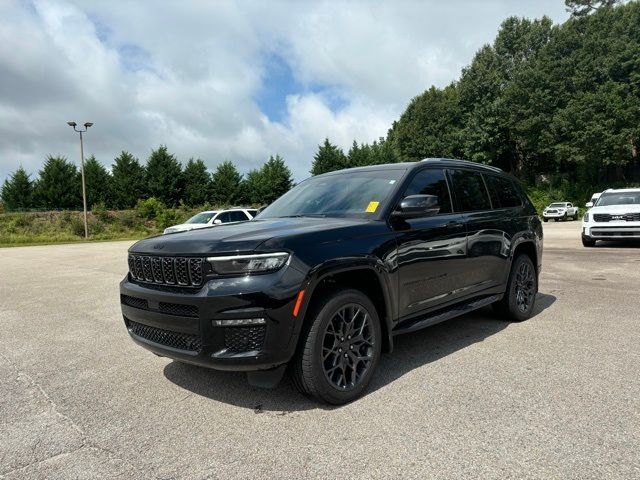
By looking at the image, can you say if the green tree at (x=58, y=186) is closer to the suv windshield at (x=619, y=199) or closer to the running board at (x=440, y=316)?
the suv windshield at (x=619, y=199)

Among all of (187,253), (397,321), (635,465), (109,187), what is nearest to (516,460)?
(635,465)

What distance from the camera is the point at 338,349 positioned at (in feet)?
10.9

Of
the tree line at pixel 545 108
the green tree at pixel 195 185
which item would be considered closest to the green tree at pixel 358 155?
the tree line at pixel 545 108

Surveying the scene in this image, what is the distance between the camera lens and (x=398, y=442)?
276 cm

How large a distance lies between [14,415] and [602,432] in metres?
3.84

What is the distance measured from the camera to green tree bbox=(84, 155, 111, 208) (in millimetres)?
48594

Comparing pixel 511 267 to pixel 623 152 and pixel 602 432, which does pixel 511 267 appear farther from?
pixel 623 152

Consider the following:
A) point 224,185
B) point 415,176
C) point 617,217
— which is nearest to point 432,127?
point 224,185

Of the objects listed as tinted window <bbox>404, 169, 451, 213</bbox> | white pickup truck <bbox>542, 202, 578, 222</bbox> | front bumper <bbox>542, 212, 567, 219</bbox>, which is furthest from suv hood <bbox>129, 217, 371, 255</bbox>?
white pickup truck <bbox>542, 202, 578, 222</bbox>

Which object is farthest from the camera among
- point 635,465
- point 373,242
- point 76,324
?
point 76,324

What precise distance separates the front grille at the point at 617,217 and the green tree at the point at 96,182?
4624 cm

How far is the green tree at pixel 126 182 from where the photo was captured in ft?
162

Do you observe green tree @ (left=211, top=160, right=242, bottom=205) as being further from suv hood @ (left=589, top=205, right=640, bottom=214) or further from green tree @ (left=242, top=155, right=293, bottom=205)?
suv hood @ (left=589, top=205, right=640, bottom=214)

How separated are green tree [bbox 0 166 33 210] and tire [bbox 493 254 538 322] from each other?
51.7 m
